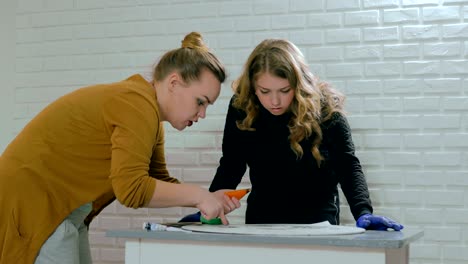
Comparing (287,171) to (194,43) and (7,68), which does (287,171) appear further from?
(7,68)

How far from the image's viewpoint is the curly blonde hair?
7.09 ft

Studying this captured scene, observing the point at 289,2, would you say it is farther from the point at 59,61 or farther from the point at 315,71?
the point at 59,61

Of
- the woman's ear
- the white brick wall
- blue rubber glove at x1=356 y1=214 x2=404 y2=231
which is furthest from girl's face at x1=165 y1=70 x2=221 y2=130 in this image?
Answer: the white brick wall

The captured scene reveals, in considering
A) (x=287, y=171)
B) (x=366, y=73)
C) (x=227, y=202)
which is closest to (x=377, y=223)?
(x=227, y=202)

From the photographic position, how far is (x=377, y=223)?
1.75m

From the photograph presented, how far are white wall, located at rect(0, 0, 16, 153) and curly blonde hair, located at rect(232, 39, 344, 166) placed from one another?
4.80 feet

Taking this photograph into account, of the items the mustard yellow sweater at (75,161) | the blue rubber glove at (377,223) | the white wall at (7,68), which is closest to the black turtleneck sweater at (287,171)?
the blue rubber glove at (377,223)

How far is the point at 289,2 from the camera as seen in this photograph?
2.93m

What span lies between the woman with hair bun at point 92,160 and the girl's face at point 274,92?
351 millimetres

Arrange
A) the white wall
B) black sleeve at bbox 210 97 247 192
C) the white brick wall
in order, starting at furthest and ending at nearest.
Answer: the white wall → the white brick wall → black sleeve at bbox 210 97 247 192

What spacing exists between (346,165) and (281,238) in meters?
0.78

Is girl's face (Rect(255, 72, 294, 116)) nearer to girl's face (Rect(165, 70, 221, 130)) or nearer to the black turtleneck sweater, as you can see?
the black turtleneck sweater

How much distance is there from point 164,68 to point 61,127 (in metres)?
0.31

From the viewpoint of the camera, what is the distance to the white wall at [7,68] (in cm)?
328
